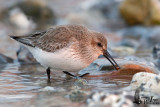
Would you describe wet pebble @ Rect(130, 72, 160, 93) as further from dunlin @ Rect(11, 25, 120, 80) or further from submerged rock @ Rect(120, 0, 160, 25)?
submerged rock @ Rect(120, 0, 160, 25)

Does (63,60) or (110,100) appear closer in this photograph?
(110,100)

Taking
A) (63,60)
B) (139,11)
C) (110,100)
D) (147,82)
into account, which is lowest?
(110,100)

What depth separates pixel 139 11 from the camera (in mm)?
13422

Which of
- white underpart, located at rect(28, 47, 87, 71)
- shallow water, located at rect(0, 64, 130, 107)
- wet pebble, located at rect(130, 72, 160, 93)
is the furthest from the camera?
white underpart, located at rect(28, 47, 87, 71)

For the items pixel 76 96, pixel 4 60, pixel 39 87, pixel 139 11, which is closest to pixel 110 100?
pixel 76 96

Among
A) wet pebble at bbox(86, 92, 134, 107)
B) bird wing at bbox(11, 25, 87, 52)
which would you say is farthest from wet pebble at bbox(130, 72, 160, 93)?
bird wing at bbox(11, 25, 87, 52)

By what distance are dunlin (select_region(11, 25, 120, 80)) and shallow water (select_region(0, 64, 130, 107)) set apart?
347 mm

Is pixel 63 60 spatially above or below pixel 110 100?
above

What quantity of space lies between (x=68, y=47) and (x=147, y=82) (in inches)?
64.1

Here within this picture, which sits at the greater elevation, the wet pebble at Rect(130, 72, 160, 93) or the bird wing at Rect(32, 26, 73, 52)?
the bird wing at Rect(32, 26, 73, 52)

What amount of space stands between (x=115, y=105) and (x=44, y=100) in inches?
41.6

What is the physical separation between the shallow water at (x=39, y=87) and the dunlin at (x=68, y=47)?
347 mm

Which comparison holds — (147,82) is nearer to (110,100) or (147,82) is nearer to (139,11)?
(110,100)

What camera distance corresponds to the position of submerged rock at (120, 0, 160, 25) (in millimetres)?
13016
